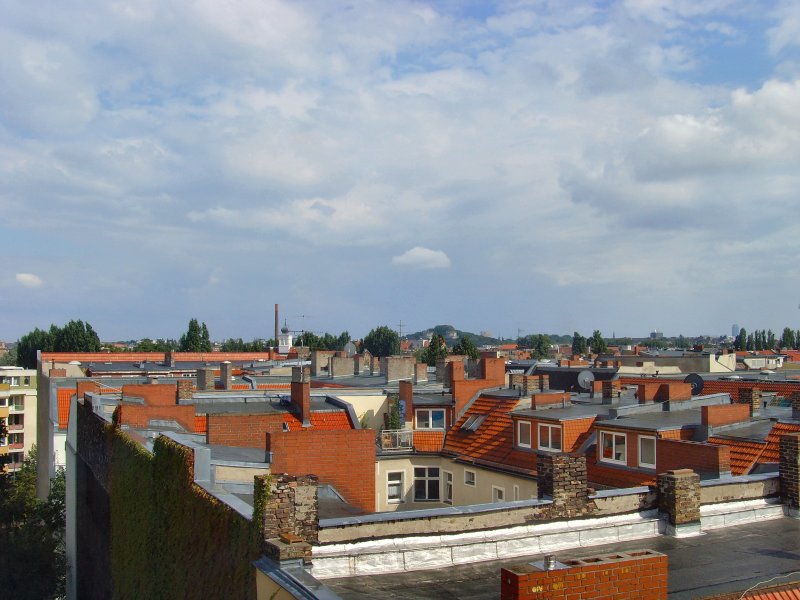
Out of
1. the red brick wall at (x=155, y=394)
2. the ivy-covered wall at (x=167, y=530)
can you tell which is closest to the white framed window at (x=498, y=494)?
the red brick wall at (x=155, y=394)

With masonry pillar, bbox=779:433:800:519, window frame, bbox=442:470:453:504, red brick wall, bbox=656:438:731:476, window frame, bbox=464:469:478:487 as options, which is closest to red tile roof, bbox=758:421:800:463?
red brick wall, bbox=656:438:731:476

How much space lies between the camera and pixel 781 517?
559 inches

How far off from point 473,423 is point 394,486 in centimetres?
462

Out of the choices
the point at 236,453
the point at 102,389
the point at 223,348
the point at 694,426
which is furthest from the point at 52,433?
the point at 223,348

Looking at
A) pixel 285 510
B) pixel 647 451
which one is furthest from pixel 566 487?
pixel 647 451

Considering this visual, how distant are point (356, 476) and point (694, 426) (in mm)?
12376

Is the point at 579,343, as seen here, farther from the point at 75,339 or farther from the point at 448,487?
the point at 448,487

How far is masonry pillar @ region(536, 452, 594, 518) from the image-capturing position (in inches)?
497

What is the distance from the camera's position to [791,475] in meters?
14.5

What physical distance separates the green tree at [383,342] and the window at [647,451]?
110933 mm

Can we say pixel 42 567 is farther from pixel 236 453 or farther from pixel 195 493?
pixel 195 493

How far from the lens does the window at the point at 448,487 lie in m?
33.8

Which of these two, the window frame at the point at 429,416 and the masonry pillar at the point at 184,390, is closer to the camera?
the masonry pillar at the point at 184,390

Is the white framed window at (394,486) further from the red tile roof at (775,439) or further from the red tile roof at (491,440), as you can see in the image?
the red tile roof at (775,439)
